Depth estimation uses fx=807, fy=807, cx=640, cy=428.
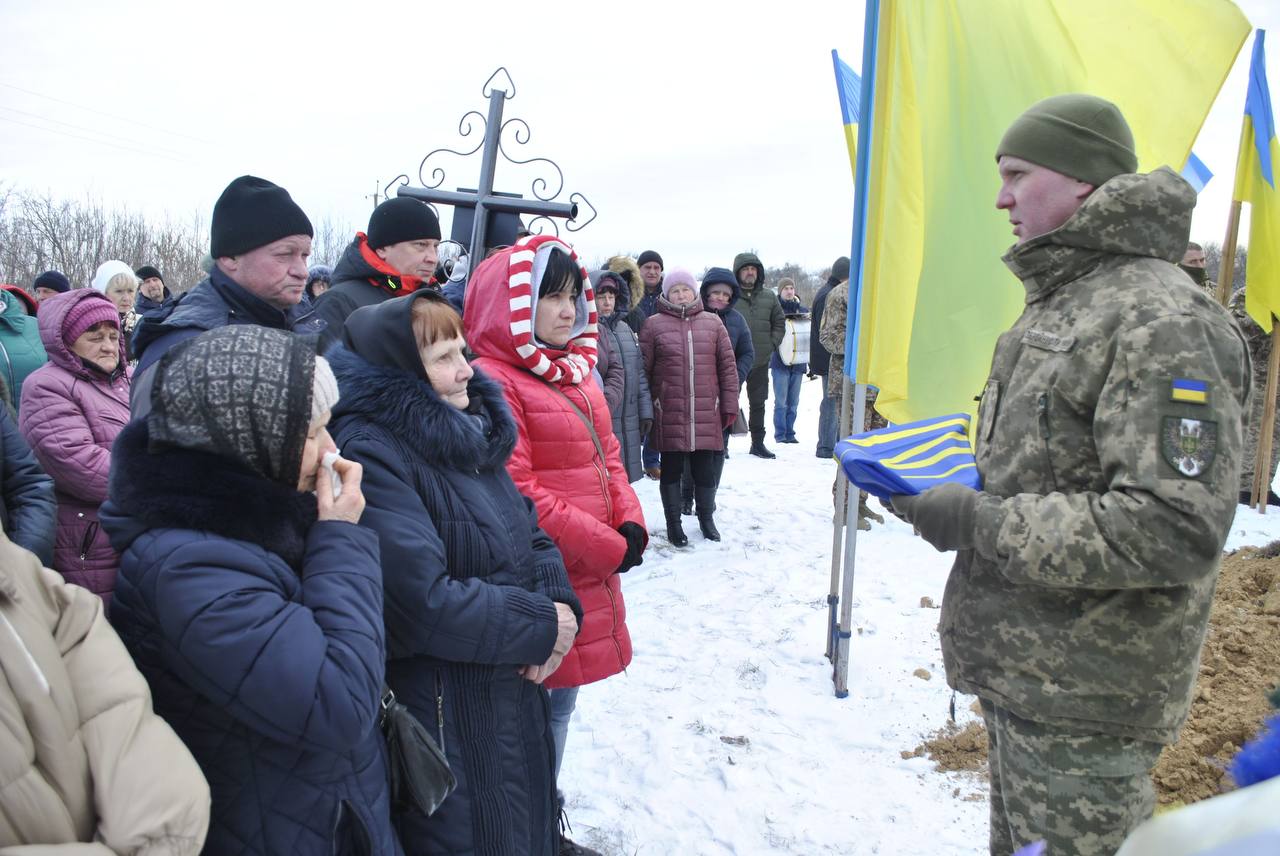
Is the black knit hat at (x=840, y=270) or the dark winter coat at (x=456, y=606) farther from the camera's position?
the black knit hat at (x=840, y=270)

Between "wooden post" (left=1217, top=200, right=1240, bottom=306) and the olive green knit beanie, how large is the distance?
217 inches

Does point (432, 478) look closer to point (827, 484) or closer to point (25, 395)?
point (25, 395)

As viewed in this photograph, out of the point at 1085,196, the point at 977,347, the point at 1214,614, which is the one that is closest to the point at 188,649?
the point at 1085,196

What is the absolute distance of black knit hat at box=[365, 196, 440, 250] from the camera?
3439 millimetres

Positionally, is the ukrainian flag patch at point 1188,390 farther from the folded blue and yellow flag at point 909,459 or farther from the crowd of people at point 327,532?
the crowd of people at point 327,532

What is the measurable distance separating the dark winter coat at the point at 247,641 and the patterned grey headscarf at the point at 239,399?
0.11ft

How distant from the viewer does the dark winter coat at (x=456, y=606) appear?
1849 millimetres

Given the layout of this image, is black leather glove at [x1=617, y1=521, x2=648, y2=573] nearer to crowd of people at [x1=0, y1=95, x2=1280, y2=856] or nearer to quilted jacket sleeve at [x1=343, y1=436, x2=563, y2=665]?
crowd of people at [x1=0, y1=95, x2=1280, y2=856]

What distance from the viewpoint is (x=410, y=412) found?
1.94m

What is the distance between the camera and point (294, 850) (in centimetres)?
142

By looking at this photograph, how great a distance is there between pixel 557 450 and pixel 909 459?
3.98ft

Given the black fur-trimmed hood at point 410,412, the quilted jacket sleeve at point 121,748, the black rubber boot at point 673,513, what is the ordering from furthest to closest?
the black rubber boot at point 673,513
the black fur-trimmed hood at point 410,412
the quilted jacket sleeve at point 121,748

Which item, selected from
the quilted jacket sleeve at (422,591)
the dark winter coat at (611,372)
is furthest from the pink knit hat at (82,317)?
the dark winter coat at (611,372)

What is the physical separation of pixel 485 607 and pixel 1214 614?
4.22 meters
